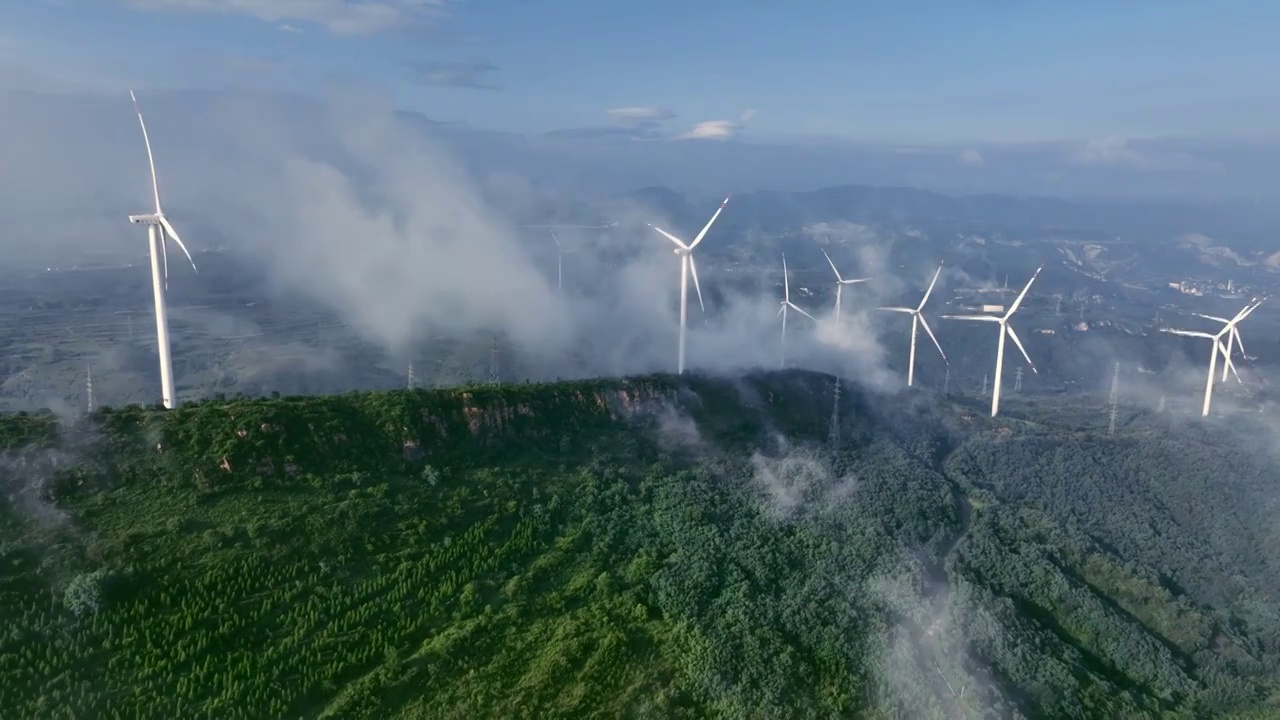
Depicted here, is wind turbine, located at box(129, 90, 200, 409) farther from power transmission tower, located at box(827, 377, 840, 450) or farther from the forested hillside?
power transmission tower, located at box(827, 377, 840, 450)

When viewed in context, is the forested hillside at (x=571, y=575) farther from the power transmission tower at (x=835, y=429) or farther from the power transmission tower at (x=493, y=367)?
the power transmission tower at (x=493, y=367)

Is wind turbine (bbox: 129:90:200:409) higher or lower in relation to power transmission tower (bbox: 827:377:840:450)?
higher

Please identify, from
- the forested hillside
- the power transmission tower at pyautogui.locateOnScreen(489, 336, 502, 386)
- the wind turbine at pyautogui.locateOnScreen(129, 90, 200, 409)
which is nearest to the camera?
the forested hillside

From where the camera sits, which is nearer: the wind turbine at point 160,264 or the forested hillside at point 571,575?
the forested hillside at point 571,575

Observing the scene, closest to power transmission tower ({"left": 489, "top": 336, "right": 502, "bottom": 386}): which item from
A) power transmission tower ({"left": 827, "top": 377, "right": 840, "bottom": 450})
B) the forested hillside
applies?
the forested hillside

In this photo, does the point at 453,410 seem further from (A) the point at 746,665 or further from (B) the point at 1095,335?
(B) the point at 1095,335

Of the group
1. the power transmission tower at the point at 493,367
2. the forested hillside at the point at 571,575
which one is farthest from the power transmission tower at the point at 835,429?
the power transmission tower at the point at 493,367

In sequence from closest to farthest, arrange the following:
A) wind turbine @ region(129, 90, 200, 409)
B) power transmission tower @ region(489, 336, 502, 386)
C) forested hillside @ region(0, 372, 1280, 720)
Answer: forested hillside @ region(0, 372, 1280, 720), wind turbine @ region(129, 90, 200, 409), power transmission tower @ region(489, 336, 502, 386)

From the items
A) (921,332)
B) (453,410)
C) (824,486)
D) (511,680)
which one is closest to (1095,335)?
(921,332)

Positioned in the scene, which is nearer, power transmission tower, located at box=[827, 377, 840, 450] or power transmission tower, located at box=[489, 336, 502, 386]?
power transmission tower, located at box=[827, 377, 840, 450]
